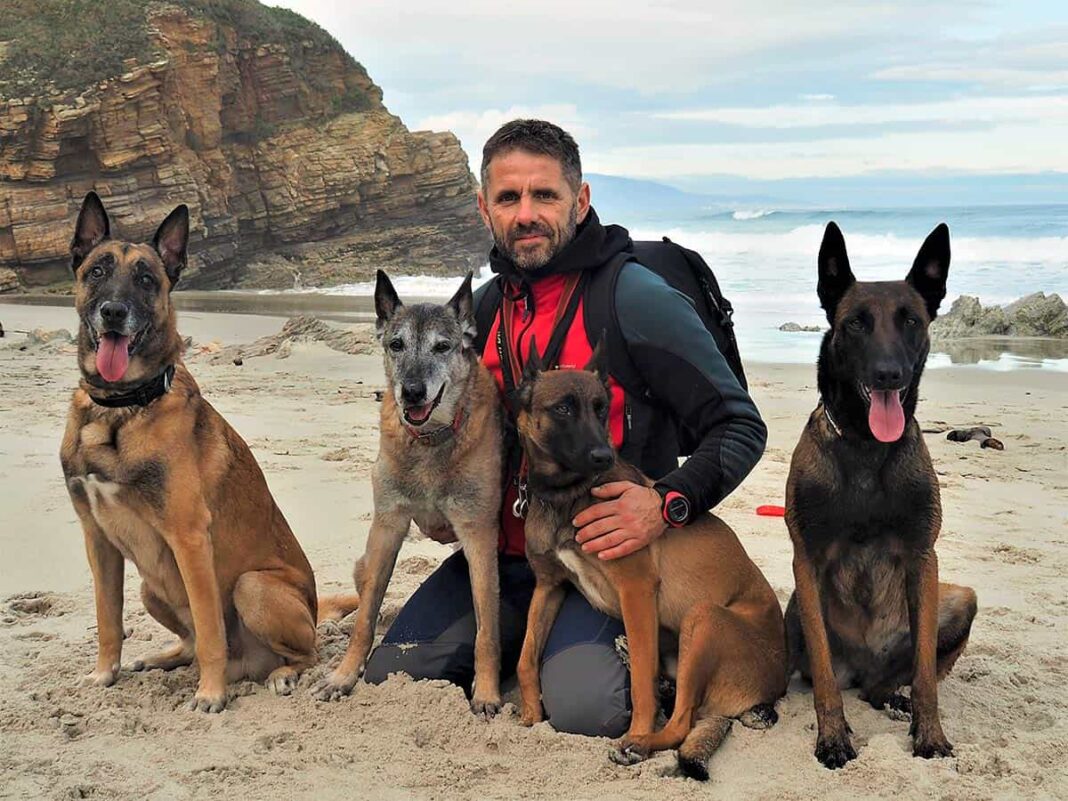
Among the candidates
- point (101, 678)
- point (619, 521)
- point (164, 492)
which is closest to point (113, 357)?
point (164, 492)

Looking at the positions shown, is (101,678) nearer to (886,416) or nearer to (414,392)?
(414,392)

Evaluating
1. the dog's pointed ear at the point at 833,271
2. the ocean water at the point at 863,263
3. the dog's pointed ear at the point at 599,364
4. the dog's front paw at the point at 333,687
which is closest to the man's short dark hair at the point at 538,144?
the dog's pointed ear at the point at 599,364

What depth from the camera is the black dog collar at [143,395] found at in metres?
3.80

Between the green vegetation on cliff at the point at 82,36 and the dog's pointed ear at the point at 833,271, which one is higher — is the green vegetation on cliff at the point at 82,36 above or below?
above

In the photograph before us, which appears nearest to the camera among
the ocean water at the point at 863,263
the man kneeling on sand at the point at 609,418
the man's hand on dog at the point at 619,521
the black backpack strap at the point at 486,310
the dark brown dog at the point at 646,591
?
the dark brown dog at the point at 646,591

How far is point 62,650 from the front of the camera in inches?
170

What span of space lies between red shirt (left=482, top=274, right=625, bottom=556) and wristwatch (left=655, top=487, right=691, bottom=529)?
18.3 inches

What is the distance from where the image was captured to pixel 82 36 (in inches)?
1218

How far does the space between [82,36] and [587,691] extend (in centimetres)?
3313

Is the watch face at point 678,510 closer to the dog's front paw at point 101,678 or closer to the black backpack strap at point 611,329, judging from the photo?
the black backpack strap at point 611,329

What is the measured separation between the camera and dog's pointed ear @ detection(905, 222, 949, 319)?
3.56 metres

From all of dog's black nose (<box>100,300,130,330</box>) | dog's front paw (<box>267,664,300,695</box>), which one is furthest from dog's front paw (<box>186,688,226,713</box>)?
dog's black nose (<box>100,300,130,330</box>)

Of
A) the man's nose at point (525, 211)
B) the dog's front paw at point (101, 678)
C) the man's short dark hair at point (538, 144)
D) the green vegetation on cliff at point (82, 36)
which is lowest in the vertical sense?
the dog's front paw at point (101, 678)

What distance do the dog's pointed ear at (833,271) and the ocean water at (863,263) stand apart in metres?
11.4
